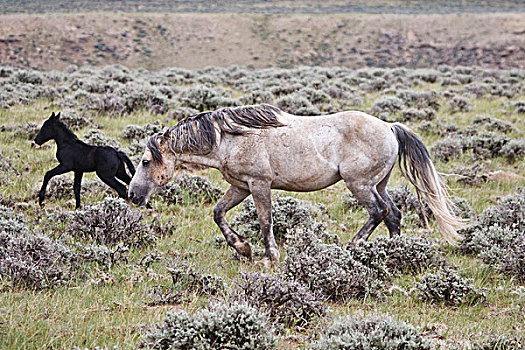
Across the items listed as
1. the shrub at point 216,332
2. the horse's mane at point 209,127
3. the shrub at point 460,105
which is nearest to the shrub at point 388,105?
the shrub at point 460,105

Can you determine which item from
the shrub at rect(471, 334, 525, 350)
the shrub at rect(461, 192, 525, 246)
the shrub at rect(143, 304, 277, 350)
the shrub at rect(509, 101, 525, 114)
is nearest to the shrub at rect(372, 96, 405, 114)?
the shrub at rect(509, 101, 525, 114)

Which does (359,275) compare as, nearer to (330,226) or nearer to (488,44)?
(330,226)

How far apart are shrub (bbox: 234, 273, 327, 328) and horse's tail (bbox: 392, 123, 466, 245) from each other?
2.67m

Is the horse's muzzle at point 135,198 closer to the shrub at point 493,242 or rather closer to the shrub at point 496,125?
the shrub at point 493,242

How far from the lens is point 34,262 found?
4.91 m

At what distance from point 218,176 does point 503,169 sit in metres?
6.12

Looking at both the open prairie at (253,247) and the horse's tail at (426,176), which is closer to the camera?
the open prairie at (253,247)

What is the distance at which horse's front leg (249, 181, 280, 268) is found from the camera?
19.5 feet

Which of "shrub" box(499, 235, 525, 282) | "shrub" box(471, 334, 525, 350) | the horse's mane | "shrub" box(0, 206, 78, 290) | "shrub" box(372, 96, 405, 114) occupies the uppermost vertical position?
the horse's mane

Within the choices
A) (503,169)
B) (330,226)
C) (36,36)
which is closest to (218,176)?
(330,226)

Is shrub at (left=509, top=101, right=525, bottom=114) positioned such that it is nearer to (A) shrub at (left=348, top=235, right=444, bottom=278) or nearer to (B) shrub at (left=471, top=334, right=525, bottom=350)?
(A) shrub at (left=348, top=235, right=444, bottom=278)

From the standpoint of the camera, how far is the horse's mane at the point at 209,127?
19.5ft

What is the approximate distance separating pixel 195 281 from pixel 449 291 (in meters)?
2.57

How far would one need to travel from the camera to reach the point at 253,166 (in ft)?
19.3
